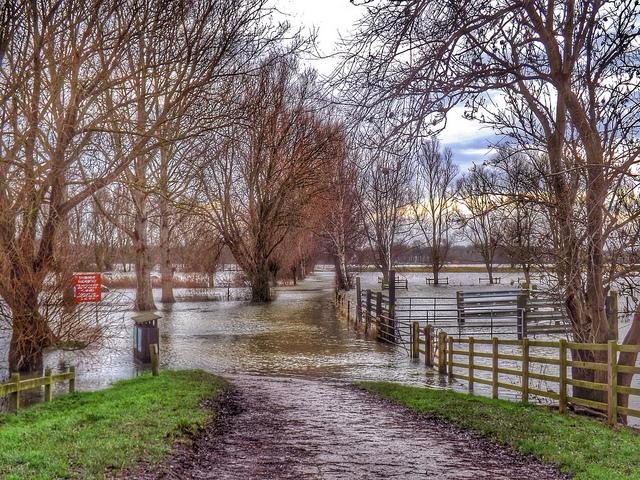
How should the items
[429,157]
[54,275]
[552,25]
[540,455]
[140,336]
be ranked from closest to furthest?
[540,455], [552,25], [54,275], [140,336], [429,157]

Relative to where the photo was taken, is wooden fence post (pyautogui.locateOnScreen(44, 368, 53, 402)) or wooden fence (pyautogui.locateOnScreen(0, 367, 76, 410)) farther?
wooden fence post (pyautogui.locateOnScreen(44, 368, 53, 402))

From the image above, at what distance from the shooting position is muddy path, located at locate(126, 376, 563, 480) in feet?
22.8

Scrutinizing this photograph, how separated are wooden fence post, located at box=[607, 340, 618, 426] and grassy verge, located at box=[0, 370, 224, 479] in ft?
19.9

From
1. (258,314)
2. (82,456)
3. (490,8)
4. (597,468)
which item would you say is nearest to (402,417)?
(597,468)

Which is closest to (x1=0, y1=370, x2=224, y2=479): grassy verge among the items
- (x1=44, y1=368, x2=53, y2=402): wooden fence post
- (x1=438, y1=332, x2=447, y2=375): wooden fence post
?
(x1=44, y1=368, x2=53, y2=402): wooden fence post

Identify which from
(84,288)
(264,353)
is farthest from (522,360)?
(84,288)

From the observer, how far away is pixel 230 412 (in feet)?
34.7

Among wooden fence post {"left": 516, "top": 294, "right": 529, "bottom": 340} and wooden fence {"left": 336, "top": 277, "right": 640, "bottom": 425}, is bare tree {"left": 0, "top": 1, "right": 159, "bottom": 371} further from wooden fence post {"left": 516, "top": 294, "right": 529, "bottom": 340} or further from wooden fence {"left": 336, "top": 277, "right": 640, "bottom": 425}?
wooden fence post {"left": 516, "top": 294, "right": 529, "bottom": 340}

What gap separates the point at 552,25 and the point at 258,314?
24.7m

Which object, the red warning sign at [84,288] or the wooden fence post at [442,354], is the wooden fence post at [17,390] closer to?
the red warning sign at [84,288]

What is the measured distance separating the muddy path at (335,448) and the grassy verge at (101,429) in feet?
1.22

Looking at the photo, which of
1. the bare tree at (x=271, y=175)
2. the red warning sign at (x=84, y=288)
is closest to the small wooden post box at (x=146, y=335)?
the red warning sign at (x=84, y=288)

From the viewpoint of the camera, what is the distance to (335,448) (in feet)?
26.9

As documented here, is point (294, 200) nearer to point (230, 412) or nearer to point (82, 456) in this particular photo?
point (230, 412)
